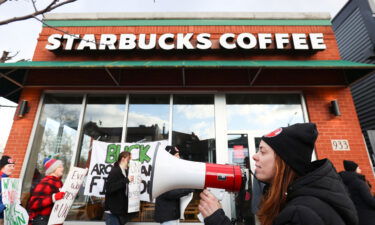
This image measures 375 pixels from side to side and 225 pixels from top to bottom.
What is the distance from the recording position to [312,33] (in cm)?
551

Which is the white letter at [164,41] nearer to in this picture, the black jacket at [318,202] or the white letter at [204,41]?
the white letter at [204,41]

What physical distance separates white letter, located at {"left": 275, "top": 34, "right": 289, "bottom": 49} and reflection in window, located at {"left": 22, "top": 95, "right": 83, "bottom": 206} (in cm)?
569

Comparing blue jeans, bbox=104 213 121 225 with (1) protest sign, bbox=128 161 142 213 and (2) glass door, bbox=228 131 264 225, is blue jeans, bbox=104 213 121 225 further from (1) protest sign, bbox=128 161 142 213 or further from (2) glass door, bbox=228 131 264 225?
(2) glass door, bbox=228 131 264 225

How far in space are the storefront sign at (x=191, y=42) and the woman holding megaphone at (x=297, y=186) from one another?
15.3 ft

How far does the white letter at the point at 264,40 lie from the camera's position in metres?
5.38

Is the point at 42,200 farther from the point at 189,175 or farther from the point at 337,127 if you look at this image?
the point at 337,127

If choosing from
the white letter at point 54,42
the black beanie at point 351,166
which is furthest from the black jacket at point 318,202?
the white letter at point 54,42

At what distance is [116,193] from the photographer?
11.0 ft

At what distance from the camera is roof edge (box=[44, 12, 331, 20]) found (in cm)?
591

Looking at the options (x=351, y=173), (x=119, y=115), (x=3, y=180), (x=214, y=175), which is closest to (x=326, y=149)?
(x=351, y=173)

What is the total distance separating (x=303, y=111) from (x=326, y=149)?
106 cm

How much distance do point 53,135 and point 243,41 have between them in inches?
227

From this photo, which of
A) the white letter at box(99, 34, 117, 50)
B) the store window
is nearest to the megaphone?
the store window

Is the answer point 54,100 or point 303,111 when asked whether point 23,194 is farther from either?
point 303,111
